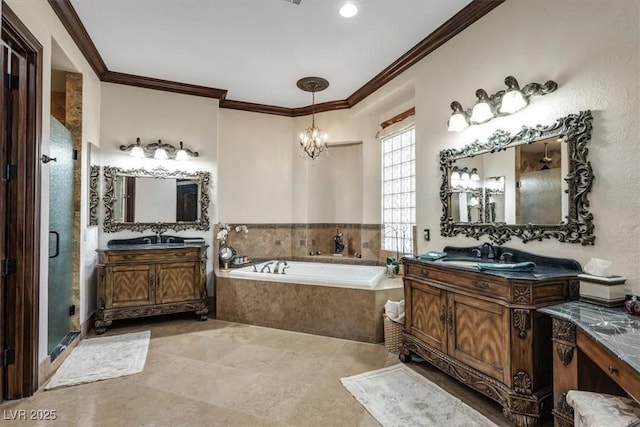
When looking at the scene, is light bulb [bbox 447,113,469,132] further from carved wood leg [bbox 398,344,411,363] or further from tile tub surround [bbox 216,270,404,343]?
carved wood leg [bbox 398,344,411,363]

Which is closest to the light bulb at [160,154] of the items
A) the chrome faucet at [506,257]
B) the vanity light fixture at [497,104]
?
the vanity light fixture at [497,104]

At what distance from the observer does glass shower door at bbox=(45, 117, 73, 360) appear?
2744mm

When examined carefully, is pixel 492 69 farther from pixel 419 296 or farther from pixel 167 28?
pixel 167 28

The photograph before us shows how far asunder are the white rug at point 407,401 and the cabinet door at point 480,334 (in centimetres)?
29

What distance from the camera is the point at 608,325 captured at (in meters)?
1.50

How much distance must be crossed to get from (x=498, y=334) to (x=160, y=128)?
4342mm

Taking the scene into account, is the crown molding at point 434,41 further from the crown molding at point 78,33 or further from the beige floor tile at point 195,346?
the beige floor tile at point 195,346

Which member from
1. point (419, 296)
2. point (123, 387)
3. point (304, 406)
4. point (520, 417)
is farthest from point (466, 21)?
point (123, 387)

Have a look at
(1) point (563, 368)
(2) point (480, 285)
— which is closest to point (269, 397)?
(2) point (480, 285)

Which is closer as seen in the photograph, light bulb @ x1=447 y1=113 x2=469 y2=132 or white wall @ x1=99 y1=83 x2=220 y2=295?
light bulb @ x1=447 y1=113 x2=469 y2=132

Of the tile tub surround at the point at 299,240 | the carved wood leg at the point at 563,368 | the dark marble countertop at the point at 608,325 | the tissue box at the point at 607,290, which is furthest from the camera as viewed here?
the tile tub surround at the point at 299,240

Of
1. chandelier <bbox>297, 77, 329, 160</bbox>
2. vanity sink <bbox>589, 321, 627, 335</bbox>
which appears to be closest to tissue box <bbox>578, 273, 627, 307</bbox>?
vanity sink <bbox>589, 321, 627, 335</bbox>

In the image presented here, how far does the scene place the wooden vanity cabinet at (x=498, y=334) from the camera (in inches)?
73.1

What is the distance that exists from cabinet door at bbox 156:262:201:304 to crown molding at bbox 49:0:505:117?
2324 millimetres
